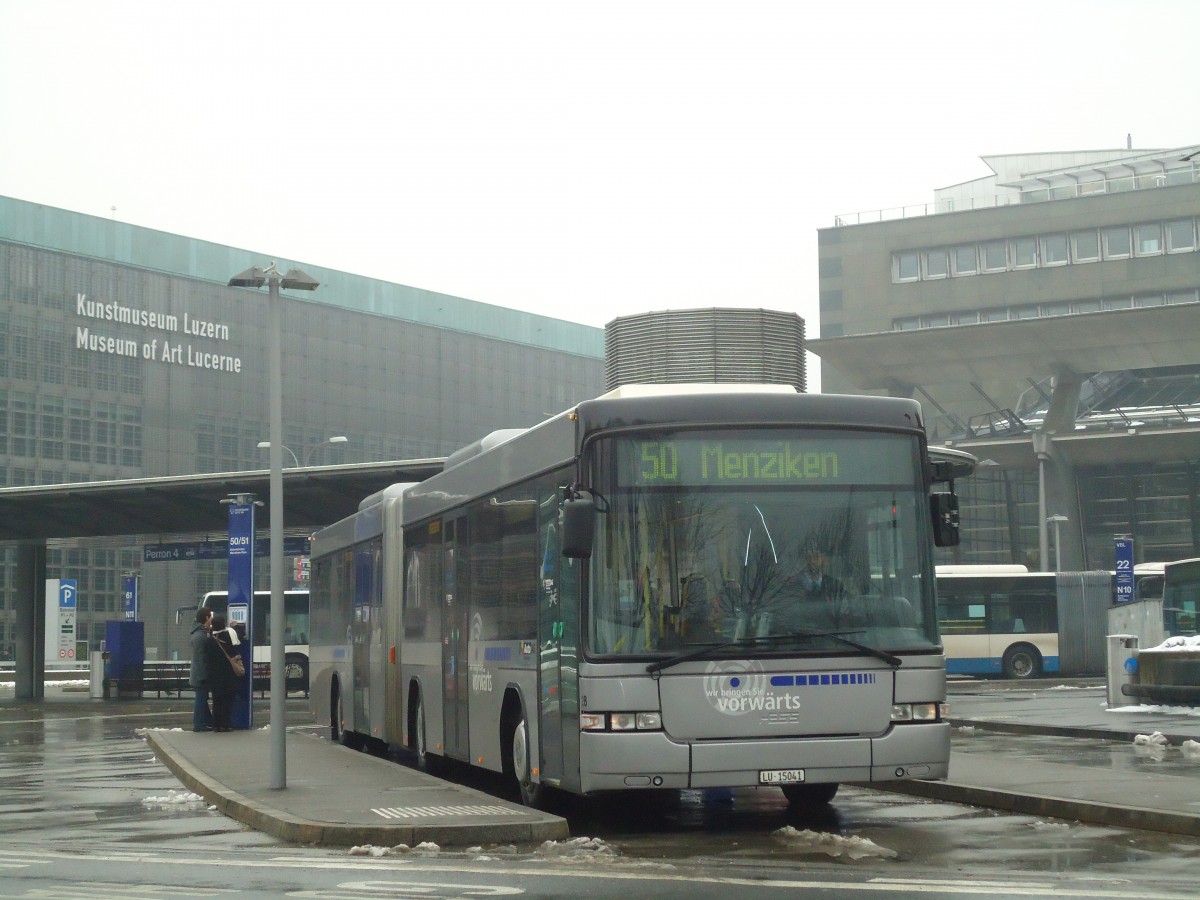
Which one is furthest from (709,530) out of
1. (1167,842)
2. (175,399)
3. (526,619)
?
(175,399)

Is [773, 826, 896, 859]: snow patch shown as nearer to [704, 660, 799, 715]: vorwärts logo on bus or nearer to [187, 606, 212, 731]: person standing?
[704, 660, 799, 715]: vorwärts logo on bus

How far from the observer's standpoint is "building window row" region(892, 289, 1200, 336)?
263 feet

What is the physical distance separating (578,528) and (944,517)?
2.56 metres

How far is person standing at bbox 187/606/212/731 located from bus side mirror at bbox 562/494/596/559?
1417 cm

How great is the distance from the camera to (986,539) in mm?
74562

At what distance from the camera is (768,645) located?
35.7 feet

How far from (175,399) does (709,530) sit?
85.0 meters

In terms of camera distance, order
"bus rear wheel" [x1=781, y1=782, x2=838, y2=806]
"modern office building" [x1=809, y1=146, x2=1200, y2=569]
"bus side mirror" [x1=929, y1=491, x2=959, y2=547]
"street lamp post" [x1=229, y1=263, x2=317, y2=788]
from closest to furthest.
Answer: "bus side mirror" [x1=929, y1=491, x2=959, y2=547]
"bus rear wheel" [x1=781, y1=782, x2=838, y2=806]
"street lamp post" [x1=229, y1=263, x2=317, y2=788]
"modern office building" [x1=809, y1=146, x2=1200, y2=569]

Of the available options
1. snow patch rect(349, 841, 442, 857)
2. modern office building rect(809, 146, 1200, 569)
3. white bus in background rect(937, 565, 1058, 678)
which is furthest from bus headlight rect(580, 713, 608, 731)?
modern office building rect(809, 146, 1200, 569)

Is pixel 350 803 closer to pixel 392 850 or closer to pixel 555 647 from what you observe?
pixel 392 850

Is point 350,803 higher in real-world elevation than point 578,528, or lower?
lower

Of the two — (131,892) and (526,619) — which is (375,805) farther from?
(131,892)

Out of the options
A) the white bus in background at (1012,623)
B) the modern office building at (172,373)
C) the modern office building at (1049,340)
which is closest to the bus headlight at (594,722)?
the white bus in background at (1012,623)

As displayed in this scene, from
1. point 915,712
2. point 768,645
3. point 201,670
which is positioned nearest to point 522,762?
point 768,645
